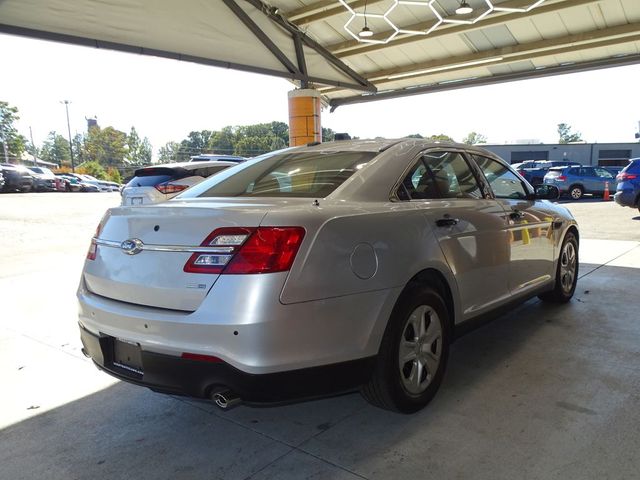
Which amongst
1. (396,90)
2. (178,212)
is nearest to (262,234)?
(178,212)

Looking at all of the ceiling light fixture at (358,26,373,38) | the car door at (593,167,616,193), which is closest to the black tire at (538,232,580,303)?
the ceiling light fixture at (358,26,373,38)

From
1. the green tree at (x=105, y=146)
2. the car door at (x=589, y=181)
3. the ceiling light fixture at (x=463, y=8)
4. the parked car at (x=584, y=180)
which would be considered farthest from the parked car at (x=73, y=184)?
the green tree at (x=105, y=146)

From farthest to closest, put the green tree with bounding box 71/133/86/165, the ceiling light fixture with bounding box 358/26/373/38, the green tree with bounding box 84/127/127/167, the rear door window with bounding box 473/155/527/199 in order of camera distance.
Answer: the green tree with bounding box 71/133/86/165 < the green tree with bounding box 84/127/127/167 < the ceiling light fixture with bounding box 358/26/373/38 < the rear door window with bounding box 473/155/527/199

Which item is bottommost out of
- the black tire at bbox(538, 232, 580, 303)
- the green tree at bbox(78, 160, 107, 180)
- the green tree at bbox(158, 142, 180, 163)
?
the black tire at bbox(538, 232, 580, 303)

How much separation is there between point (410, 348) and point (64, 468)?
1845 mm

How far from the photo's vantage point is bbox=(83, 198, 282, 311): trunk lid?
222 centimetres

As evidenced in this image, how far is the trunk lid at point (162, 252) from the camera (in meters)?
2.22

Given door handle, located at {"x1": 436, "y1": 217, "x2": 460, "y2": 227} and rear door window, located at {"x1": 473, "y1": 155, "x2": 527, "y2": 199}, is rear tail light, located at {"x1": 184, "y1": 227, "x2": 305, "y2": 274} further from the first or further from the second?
rear door window, located at {"x1": 473, "y1": 155, "x2": 527, "y2": 199}

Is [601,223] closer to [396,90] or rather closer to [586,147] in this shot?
[396,90]

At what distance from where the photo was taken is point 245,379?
2.11 m

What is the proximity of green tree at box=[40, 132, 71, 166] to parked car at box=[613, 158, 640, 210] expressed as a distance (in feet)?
407

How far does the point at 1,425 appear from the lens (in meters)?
2.84

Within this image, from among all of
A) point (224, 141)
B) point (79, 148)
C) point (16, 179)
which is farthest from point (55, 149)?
point (16, 179)

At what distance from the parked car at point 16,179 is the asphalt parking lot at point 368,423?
28.1 metres
